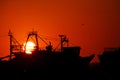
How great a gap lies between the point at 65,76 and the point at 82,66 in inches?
192

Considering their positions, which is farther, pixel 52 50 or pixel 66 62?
pixel 52 50

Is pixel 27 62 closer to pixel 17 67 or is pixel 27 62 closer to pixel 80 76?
pixel 17 67

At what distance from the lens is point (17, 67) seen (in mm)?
45469

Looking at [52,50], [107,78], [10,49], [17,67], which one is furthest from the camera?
[10,49]

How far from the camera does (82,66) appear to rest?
48.2m

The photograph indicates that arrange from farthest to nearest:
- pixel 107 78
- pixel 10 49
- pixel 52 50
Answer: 1. pixel 10 49
2. pixel 52 50
3. pixel 107 78

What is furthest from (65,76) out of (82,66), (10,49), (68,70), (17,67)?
(10,49)

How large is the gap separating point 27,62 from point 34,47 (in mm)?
5798

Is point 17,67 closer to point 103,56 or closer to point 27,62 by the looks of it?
point 27,62

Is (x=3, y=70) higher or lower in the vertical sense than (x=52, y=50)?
lower

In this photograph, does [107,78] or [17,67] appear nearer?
[107,78]

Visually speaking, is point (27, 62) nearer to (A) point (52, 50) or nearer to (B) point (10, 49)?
(A) point (52, 50)

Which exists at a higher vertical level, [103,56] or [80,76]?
[103,56]

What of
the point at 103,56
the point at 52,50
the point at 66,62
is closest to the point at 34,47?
the point at 52,50
